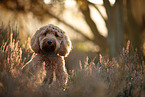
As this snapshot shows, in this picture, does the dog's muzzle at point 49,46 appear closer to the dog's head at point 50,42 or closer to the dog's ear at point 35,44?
the dog's head at point 50,42

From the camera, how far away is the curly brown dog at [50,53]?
14.5 feet

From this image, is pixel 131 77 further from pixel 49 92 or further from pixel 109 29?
pixel 109 29

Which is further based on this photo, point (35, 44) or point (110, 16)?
point (110, 16)

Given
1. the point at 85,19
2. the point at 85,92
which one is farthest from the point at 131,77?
the point at 85,19

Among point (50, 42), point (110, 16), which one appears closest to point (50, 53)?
point (50, 42)

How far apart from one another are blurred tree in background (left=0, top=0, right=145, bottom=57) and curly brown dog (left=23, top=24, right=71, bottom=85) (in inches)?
80.5

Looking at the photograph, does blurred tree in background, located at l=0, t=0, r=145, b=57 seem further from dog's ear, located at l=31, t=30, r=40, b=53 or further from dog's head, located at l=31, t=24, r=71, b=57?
dog's ear, located at l=31, t=30, r=40, b=53

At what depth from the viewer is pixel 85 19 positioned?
41.7ft

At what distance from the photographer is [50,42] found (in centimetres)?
439

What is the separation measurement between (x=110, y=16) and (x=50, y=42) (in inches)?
237

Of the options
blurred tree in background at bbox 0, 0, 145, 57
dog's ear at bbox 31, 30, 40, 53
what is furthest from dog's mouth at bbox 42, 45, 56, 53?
blurred tree in background at bbox 0, 0, 145, 57

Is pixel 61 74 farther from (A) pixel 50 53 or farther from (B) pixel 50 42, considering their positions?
(B) pixel 50 42

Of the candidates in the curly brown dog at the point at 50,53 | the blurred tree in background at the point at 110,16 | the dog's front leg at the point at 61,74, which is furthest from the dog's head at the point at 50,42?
the blurred tree in background at the point at 110,16

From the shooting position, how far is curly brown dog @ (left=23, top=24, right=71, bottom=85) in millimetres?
4426
